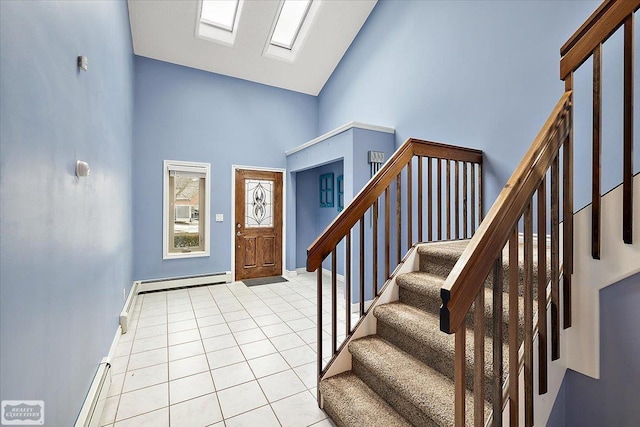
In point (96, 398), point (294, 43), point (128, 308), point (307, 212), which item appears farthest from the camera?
point (307, 212)

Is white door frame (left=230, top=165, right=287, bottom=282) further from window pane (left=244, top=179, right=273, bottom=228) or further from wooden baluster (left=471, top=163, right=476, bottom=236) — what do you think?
wooden baluster (left=471, top=163, right=476, bottom=236)

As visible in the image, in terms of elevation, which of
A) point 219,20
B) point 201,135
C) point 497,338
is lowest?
point 497,338

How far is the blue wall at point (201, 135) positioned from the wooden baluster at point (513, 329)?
16.1 feet

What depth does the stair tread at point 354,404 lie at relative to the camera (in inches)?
62.3

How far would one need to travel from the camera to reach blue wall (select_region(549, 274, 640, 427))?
4.47 ft

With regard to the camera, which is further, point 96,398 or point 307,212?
point 307,212

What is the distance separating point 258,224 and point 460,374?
498 centimetres

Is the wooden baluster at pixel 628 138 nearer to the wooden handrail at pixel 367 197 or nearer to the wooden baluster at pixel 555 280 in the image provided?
the wooden baluster at pixel 555 280

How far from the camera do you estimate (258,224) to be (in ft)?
18.6

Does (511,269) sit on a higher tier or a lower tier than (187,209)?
lower

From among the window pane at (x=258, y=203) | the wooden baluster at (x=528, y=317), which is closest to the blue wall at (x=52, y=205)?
the wooden baluster at (x=528, y=317)

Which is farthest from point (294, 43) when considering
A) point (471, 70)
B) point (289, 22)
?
point (471, 70)

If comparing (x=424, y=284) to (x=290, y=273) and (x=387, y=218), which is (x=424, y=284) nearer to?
(x=387, y=218)

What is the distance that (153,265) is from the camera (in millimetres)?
4820
